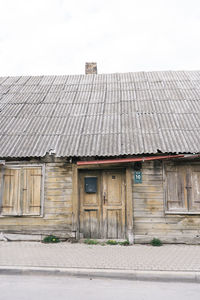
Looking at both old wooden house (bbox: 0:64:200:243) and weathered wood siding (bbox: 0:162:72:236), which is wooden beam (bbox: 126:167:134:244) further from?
weathered wood siding (bbox: 0:162:72:236)

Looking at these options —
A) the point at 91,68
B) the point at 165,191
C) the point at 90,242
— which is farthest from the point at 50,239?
the point at 91,68

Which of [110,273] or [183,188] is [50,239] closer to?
[110,273]

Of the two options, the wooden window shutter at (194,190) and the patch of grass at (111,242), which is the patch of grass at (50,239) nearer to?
Result: the patch of grass at (111,242)

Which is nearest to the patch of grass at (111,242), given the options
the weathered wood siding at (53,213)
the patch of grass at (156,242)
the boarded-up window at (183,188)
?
the patch of grass at (156,242)

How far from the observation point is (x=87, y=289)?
4.39m

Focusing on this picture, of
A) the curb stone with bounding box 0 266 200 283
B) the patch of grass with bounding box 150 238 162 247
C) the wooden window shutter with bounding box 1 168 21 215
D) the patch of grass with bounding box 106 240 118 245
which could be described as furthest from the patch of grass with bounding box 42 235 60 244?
the patch of grass with bounding box 150 238 162 247

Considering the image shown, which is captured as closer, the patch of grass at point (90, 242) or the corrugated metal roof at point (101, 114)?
the patch of grass at point (90, 242)

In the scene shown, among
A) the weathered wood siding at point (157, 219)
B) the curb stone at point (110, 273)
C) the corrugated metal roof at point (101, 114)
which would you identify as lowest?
the curb stone at point (110, 273)

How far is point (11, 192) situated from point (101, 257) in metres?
3.66

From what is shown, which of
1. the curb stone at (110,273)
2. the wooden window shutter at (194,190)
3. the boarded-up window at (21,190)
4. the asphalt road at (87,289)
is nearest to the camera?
the asphalt road at (87,289)

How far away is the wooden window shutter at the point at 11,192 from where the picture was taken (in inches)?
308

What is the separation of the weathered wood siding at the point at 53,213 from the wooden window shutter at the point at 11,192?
0.25 metres

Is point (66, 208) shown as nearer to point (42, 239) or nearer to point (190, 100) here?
point (42, 239)

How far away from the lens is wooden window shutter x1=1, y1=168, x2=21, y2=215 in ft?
25.6
